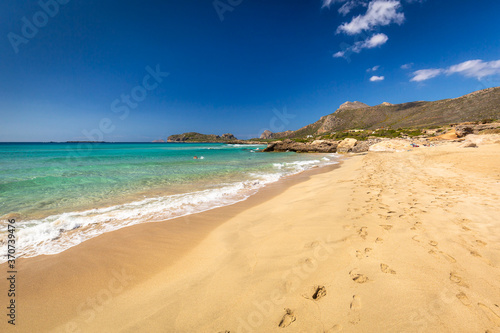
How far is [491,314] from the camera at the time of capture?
1936mm

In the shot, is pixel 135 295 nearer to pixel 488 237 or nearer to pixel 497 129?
pixel 488 237

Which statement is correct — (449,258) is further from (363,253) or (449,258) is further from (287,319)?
(287,319)

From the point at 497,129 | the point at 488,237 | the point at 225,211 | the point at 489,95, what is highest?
the point at 489,95

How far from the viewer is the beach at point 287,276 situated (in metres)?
2.14

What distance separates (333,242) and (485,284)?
6.10ft

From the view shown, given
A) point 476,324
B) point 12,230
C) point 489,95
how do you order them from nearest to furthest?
point 476,324 → point 12,230 → point 489,95

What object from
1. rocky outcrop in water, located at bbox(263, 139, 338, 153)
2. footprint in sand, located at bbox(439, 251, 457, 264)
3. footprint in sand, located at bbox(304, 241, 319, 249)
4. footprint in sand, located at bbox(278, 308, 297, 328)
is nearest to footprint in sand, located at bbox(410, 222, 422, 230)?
footprint in sand, located at bbox(439, 251, 457, 264)

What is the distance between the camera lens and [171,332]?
2.17 m

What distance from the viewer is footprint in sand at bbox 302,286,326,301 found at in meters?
2.42

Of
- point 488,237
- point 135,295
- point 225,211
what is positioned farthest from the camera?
point 225,211

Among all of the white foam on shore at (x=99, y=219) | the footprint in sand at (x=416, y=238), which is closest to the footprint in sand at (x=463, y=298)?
the footprint in sand at (x=416, y=238)

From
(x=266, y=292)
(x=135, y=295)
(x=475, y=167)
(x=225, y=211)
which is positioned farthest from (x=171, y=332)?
(x=475, y=167)

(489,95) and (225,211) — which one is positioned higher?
(489,95)
